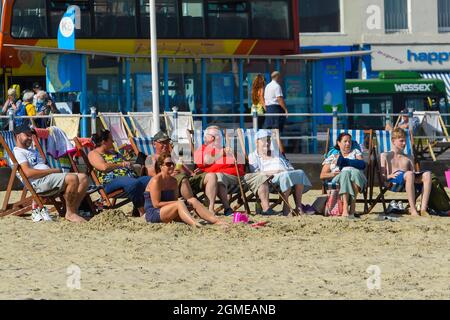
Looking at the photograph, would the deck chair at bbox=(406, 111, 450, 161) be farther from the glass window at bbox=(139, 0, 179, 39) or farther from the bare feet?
the bare feet

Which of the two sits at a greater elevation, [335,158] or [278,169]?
[335,158]

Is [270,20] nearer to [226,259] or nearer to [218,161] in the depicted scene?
[218,161]

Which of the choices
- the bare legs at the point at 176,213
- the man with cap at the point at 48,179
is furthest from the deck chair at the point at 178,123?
the bare legs at the point at 176,213

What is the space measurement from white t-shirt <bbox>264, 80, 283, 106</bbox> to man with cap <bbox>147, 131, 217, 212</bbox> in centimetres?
732

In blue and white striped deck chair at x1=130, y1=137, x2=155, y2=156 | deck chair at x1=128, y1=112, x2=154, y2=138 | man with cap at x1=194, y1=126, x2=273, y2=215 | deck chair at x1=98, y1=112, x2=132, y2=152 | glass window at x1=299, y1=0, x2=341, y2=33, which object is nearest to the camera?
man with cap at x1=194, y1=126, x2=273, y2=215

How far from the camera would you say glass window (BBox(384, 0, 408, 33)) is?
4322 cm

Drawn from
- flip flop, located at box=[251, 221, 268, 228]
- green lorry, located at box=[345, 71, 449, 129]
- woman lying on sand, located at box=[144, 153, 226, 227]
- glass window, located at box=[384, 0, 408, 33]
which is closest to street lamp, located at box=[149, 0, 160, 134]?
woman lying on sand, located at box=[144, 153, 226, 227]

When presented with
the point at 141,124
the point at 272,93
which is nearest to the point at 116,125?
the point at 141,124

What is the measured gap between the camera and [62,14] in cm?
2436

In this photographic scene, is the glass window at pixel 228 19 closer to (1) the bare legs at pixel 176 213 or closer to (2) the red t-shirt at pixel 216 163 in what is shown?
(2) the red t-shirt at pixel 216 163

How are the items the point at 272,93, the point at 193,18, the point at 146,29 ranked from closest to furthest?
the point at 272,93 → the point at 146,29 → the point at 193,18

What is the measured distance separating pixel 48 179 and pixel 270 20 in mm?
13368

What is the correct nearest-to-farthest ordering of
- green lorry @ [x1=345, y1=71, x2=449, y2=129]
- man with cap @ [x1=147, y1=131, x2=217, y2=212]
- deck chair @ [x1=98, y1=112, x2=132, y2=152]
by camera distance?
man with cap @ [x1=147, y1=131, x2=217, y2=212] < deck chair @ [x1=98, y1=112, x2=132, y2=152] < green lorry @ [x1=345, y1=71, x2=449, y2=129]

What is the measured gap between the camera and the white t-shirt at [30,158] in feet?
44.7
